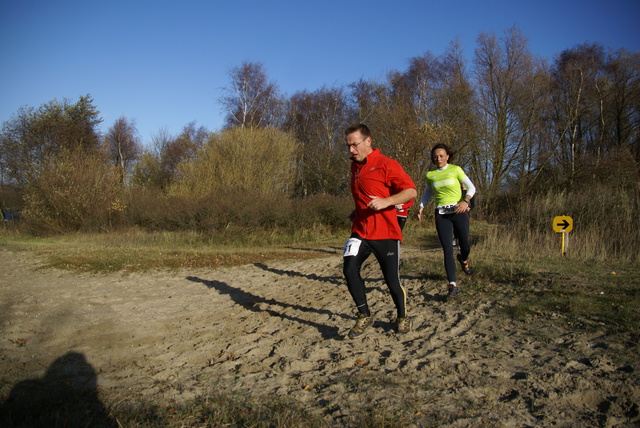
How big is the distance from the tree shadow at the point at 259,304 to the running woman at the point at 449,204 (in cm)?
157

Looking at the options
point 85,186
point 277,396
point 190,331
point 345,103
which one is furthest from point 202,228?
point 345,103

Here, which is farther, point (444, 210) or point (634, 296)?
point (444, 210)

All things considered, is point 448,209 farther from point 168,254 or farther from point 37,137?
point 37,137

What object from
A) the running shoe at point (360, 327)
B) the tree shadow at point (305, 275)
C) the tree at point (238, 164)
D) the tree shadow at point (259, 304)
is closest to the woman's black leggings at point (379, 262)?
the running shoe at point (360, 327)

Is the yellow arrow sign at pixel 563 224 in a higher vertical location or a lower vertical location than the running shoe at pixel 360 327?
higher

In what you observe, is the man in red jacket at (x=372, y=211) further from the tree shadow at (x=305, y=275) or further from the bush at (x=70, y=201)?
the bush at (x=70, y=201)

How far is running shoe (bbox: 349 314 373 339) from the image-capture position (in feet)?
15.3

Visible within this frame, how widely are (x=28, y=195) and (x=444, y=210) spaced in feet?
77.2

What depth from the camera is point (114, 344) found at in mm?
5059

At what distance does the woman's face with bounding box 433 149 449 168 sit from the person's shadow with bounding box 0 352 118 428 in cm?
473

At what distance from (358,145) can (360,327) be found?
1909mm

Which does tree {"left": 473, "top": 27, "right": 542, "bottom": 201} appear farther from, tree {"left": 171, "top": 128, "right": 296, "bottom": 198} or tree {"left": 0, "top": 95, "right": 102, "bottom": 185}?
tree {"left": 0, "top": 95, "right": 102, "bottom": 185}

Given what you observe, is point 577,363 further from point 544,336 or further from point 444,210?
point 444,210

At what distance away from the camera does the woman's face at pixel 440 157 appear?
6043 mm
